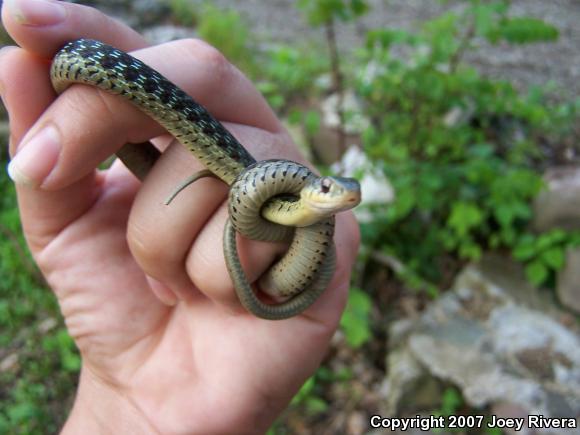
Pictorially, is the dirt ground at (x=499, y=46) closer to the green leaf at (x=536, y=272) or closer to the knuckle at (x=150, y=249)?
the green leaf at (x=536, y=272)

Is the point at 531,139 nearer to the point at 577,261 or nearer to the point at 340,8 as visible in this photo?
the point at 577,261

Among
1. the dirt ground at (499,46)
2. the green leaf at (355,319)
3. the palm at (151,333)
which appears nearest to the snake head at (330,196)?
the palm at (151,333)

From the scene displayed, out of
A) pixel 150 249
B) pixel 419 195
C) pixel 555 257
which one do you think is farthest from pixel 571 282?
pixel 150 249

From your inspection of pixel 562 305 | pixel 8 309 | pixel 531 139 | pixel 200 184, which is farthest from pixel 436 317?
pixel 8 309

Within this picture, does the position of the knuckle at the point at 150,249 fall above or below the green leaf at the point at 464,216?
above

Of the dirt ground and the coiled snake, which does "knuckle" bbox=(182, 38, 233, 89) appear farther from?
the dirt ground

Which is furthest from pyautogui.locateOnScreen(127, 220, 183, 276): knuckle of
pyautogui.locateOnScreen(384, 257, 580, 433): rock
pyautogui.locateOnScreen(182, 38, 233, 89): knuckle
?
pyautogui.locateOnScreen(384, 257, 580, 433): rock

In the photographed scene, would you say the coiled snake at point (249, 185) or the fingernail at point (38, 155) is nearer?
the coiled snake at point (249, 185)
